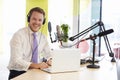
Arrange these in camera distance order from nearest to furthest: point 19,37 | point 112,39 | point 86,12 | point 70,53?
point 70,53 → point 19,37 → point 112,39 → point 86,12

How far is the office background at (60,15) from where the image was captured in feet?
19.3

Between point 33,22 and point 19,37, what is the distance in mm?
242

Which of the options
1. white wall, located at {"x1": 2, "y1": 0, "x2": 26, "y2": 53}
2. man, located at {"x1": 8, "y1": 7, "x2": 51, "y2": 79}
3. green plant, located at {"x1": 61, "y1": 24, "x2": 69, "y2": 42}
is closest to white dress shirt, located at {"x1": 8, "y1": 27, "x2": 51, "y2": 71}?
man, located at {"x1": 8, "y1": 7, "x2": 51, "y2": 79}

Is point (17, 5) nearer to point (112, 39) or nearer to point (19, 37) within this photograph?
point (112, 39)

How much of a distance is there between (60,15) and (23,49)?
4.26 meters

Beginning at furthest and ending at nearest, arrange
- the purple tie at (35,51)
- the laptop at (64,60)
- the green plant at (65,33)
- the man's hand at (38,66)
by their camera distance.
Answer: the green plant at (65,33) < the purple tie at (35,51) < the man's hand at (38,66) < the laptop at (64,60)

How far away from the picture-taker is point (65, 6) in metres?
6.73

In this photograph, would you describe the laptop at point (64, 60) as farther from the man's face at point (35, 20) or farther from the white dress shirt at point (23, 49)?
the man's face at point (35, 20)

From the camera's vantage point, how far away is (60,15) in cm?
652

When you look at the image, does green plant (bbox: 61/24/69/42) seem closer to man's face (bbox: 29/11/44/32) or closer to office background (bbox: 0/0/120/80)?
man's face (bbox: 29/11/44/32)

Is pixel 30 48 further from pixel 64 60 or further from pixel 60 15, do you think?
pixel 60 15

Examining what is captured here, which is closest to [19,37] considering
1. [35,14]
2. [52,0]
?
[35,14]

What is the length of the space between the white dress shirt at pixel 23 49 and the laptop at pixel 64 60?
0.98ft

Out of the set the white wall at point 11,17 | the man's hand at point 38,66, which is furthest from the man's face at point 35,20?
the white wall at point 11,17
